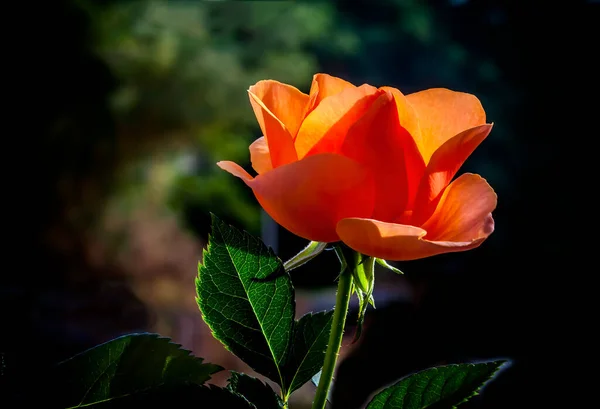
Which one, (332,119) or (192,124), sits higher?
(192,124)

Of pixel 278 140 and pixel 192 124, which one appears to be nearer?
pixel 278 140

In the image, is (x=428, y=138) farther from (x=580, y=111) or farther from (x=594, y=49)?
(x=580, y=111)

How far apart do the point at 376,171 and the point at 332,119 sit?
2cm

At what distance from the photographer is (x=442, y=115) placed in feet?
0.77

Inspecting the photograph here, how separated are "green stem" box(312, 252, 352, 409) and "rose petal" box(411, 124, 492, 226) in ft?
0.11

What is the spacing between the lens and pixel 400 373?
27cm

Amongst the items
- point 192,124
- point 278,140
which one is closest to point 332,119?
point 278,140

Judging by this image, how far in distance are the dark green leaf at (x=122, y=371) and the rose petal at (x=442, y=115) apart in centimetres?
10

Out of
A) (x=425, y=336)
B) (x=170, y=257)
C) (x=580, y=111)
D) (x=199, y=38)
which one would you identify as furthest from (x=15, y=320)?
(x=199, y=38)

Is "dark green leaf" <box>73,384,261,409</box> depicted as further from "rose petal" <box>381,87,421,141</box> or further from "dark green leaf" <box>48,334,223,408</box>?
"rose petal" <box>381,87,421,141</box>

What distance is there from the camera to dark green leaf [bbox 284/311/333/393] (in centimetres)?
23

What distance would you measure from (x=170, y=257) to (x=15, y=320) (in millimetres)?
4982

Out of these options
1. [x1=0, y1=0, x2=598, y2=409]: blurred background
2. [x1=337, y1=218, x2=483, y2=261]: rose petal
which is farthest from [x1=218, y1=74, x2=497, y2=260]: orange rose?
[x1=0, y1=0, x2=598, y2=409]: blurred background

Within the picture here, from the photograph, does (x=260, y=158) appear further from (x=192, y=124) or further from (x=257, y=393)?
(x=192, y=124)
